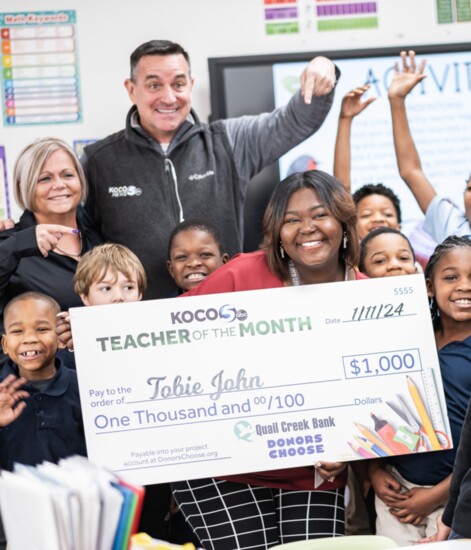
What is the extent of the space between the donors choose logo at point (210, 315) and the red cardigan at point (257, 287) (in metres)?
0.09

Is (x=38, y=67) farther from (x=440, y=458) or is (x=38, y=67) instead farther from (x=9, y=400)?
(x=440, y=458)

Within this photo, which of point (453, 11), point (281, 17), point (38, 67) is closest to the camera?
point (38, 67)

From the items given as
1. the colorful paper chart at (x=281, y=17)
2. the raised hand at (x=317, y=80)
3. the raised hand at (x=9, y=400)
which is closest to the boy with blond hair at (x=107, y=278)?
the raised hand at (x=9, y=400)

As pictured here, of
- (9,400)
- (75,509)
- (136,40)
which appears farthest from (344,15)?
(75,509)

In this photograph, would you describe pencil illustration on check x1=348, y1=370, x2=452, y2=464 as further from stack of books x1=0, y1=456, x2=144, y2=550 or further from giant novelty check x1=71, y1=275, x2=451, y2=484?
stack of books x1=0, y1=456, x2=144, y2=550

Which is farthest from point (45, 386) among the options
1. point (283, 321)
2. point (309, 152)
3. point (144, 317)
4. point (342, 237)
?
point (309, 152)

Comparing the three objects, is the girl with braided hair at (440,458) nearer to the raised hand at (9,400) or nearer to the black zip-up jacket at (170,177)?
the black zip-up jacket at (170,177)

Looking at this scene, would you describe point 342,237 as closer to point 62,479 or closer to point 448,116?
point 62,479

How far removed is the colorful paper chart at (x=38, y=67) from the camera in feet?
15.1

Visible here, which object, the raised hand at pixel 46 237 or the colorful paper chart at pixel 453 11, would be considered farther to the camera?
the colorful paper chart at pixel 453 11

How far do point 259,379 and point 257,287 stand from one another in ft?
0.98

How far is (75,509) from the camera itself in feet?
4.42

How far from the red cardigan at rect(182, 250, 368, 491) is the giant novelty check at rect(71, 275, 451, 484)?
0.17 feet

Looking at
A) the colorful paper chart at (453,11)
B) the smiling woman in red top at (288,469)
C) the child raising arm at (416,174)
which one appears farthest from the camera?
the colorful paper chart at (453,11)
